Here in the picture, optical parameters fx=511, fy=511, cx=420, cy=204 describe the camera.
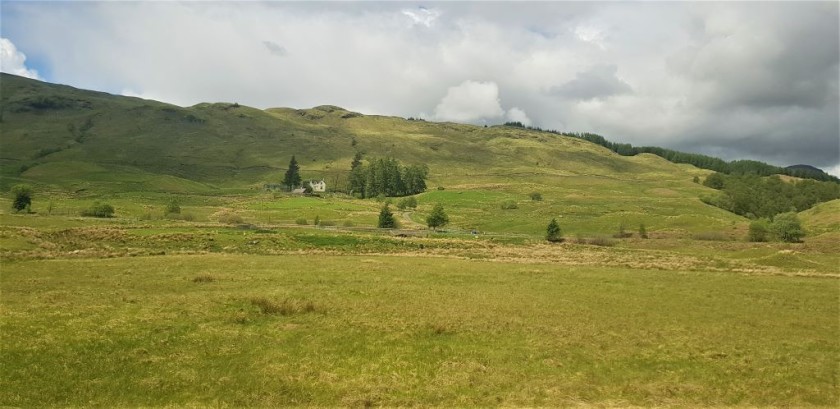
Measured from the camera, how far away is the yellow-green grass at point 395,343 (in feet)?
63.3

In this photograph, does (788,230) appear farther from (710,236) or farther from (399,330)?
(399,330)

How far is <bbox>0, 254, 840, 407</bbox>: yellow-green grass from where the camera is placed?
760 inches

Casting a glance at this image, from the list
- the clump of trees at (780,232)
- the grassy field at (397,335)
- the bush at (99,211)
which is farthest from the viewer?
the clump of trees at (780,232)

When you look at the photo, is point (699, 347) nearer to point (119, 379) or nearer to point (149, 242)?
point (119, 379)

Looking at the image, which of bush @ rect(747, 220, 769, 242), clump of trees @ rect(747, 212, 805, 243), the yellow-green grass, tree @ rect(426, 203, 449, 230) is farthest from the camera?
tree @ rect(426, 203, 449, 230)

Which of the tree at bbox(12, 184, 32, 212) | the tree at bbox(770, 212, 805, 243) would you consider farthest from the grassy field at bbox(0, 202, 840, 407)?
the tree at bbox(12, 184, 32, 212)

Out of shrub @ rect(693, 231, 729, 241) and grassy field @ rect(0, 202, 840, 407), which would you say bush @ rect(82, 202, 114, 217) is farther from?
shrub @ rect(693, 231, 729, 241)

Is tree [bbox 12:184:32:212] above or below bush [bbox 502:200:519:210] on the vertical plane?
below

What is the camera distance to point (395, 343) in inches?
996

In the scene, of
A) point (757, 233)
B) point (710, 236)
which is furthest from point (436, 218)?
point (757, 233)

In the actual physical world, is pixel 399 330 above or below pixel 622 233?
below

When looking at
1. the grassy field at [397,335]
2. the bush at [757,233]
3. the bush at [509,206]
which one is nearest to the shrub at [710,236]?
the bush at [757,233]

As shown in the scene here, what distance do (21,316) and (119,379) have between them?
35.6 ft

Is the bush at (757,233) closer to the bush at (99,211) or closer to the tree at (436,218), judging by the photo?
the tree at (436,218)
